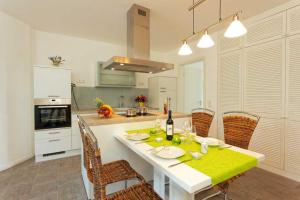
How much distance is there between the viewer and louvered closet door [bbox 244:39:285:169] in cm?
239

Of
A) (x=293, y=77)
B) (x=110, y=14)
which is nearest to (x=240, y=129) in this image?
(x=293, y=77)

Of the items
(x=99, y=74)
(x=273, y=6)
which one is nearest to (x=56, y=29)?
(x=99, y=74)

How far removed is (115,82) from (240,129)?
2.98m

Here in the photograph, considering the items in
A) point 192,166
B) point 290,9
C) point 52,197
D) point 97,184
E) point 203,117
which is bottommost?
point 52,197

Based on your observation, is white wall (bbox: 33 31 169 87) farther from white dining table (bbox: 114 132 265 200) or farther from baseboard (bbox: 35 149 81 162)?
white dining table (bbox: 114 132 265 200)

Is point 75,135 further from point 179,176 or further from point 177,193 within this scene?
point 179,176

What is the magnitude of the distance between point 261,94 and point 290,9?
50.2 inches


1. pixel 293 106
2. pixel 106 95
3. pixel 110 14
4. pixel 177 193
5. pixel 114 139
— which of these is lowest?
pixel 177 193

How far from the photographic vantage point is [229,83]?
10.2 feet

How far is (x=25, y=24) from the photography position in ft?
9.85

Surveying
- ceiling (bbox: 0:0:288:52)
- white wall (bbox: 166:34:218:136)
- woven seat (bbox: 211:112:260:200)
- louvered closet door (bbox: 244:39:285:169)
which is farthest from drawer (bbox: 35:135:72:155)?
louvered closet door (bbox: 244:39:285:169)

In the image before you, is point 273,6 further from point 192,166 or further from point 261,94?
point 192,166

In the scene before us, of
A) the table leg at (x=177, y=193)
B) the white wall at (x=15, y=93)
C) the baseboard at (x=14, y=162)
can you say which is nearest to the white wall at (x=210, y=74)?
the table leg at (x=177, y=193)

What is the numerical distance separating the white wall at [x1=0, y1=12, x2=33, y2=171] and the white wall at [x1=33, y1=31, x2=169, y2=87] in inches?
11.7
